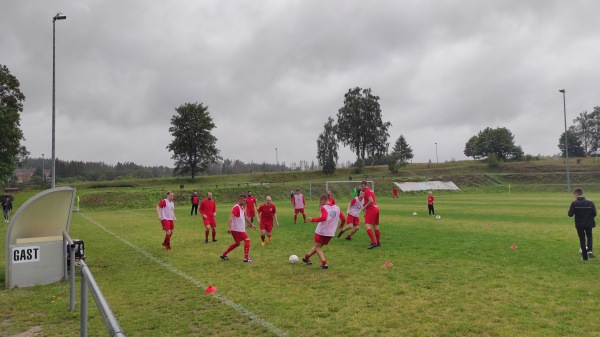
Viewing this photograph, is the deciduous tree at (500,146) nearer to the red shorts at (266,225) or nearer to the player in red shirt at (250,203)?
the player in red shirt at (250,203)

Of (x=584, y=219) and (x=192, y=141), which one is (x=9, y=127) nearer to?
(x=192, y=141)

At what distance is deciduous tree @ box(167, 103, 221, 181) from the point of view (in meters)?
69.6

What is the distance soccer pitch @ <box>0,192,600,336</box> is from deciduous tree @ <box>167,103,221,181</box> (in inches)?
2234

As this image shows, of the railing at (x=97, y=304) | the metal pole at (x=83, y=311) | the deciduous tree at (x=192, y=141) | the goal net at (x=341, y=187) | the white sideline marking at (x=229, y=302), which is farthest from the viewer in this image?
the deciduous tree at (x=192, y=141)

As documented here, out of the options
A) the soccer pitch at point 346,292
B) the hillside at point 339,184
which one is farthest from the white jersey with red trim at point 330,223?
the hillside at point 339,184

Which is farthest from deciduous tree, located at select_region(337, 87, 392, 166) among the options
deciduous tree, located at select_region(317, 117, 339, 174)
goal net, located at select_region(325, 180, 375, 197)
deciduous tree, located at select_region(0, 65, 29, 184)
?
deciduous tree, located at select_region(0, 65, 29, 184)

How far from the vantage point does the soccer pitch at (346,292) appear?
623cm

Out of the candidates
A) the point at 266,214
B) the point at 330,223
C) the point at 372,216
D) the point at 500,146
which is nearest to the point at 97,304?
the point at 330,223

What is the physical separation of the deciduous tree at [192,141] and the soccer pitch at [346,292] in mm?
56737

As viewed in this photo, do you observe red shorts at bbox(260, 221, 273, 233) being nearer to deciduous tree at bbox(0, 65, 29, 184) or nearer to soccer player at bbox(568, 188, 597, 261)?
soccer player at bbox(568, 188, 597, 261)

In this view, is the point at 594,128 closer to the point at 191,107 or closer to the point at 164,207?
the point at 191,107

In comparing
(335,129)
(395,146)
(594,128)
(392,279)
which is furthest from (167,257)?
(594,128)

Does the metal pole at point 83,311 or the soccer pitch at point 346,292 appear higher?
the metal pole at point 83,311

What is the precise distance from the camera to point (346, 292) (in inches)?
320
